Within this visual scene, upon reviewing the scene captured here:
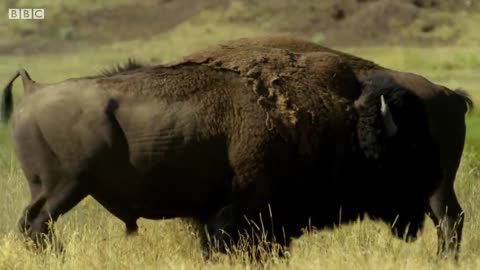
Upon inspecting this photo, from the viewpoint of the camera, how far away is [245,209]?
362 inches

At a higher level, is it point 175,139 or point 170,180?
point 175,139

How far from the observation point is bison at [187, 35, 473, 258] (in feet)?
32.6

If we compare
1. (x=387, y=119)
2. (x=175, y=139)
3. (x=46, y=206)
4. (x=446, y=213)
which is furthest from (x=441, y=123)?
(x=46, y=206)

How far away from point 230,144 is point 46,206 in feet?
4.86

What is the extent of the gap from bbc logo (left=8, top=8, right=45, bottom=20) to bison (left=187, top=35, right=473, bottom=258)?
48161 millimetres

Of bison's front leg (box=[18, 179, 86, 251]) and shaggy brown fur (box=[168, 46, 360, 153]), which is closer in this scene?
bison's front leg (box=[18, 179, 86, 251])

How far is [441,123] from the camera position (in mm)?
9992

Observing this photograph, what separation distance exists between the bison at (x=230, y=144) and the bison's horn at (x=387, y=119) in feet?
0.04

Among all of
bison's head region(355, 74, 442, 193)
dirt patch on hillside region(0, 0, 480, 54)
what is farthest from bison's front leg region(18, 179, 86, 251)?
dirt patch on hillside region(0, 0, 480, 54)

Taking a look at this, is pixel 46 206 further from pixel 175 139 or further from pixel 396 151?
pixel 396 151

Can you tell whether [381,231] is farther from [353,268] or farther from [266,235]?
[353,268]

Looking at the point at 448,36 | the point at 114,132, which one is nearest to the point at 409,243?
the point at 114,132

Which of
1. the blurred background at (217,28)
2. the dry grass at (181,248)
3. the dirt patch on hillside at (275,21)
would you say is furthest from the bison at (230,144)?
the dirt patch on hillside at (275,21)

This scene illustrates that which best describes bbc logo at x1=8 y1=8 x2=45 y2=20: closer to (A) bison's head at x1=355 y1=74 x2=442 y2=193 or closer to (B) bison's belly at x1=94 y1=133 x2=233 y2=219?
(A) bison's head at x1=355 y1=74 x2=442 y2=193
